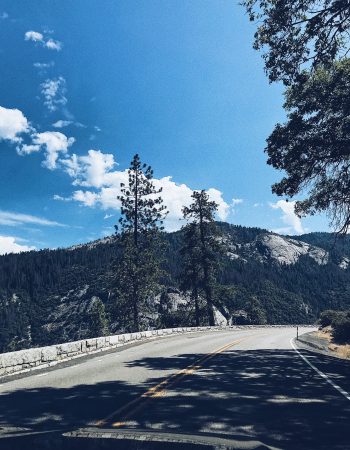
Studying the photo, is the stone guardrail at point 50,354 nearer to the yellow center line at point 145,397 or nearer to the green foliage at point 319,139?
the yellow center line at point 145,397

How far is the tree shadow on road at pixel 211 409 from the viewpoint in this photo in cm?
524

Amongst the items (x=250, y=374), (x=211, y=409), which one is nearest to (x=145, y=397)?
(x=211, y=409)

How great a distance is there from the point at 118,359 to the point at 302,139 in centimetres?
1181

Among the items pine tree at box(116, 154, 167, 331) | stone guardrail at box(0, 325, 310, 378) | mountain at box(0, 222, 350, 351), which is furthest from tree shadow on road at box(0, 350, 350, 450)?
mountain at box(0, 222, 350, 351)

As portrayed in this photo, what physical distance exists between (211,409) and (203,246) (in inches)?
1532

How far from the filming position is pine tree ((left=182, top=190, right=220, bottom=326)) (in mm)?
45844

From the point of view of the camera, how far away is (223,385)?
9844mm

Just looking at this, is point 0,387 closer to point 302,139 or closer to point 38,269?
point 302,139

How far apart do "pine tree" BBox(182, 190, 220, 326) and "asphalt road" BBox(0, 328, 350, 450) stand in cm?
3240

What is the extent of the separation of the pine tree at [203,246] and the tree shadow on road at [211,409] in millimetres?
34018

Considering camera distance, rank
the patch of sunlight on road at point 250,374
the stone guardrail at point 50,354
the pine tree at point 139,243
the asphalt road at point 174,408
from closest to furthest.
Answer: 1. the asphalt road at point 174,408
2. the patch of sunlight on road at point 250,374
3. the stone guardrail at point 50,354
4. the pine tree at point 139,243

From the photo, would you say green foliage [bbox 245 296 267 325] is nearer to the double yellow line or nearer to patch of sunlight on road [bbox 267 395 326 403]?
the double yellow line

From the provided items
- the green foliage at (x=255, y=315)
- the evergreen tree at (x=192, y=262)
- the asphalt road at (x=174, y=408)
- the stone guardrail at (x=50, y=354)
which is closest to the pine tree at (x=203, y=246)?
the evergreen tree at (x=192, y=262)

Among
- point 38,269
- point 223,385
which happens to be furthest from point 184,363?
point 38,269
